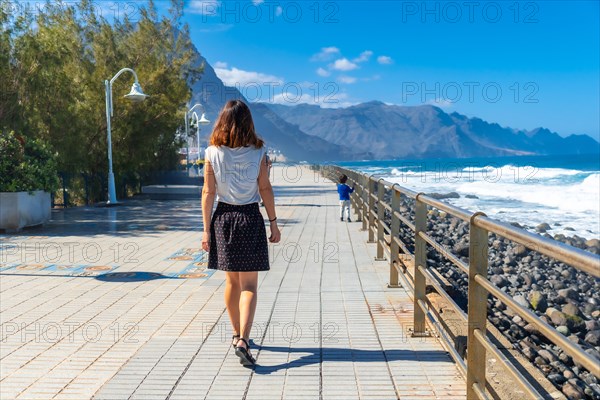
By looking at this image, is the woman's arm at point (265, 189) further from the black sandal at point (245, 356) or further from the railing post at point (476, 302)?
the railing post at point (476, 302)

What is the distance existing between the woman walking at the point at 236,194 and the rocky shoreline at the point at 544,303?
201cm

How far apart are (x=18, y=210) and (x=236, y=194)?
31.6ft

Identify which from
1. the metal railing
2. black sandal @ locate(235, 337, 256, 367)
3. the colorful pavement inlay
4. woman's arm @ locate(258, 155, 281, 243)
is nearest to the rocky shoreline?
the metal railing

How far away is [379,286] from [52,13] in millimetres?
21102

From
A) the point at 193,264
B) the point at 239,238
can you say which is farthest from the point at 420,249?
the point at 193,264

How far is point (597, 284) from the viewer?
10.4 metres

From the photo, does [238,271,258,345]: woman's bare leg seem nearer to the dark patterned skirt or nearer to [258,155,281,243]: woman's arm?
the dark patterned skirt

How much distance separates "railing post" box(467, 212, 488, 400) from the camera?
2869 mm

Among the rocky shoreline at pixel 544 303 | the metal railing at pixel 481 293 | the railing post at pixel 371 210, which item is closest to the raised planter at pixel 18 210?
the railing post at pixel 371 210

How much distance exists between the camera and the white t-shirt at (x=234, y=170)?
160 inches

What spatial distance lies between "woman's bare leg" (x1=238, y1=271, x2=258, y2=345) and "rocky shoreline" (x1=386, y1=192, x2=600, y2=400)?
1952mm

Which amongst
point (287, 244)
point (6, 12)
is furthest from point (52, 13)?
point (287, 244)

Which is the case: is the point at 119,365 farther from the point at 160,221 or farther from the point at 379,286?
the point at 160,221

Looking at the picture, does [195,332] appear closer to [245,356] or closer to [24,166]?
[245,356]
